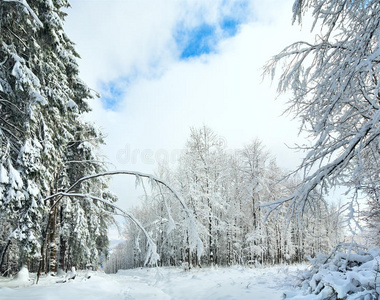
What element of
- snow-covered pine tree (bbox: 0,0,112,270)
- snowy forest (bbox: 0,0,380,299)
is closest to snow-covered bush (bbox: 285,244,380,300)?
snowy forest (bbox: 0,0,380,299)

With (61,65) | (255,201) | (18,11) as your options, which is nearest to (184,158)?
(255,201)

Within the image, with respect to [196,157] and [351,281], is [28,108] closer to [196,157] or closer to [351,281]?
[351,281]

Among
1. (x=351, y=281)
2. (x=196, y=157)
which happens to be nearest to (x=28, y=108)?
(x=351, y=281)

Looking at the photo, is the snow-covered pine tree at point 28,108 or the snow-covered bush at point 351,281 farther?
the snow-covered pine tree at point 28,108

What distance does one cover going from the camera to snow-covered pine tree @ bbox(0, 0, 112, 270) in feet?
19.0

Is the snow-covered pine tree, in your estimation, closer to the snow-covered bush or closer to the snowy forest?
the snowy forest

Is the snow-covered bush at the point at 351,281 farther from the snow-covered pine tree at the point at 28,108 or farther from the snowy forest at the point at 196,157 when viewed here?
the snow-covered pine tree at the point at 28,108

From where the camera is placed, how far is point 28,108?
20.7 feet

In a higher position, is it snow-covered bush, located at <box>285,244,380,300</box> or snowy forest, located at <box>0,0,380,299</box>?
snowy forest, located at <box>0,0,380,299</box>

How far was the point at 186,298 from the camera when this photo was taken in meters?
6.66

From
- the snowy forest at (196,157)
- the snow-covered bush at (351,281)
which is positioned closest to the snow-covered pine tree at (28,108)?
the snowy forest at (196,157)

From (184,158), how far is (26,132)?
10.8m

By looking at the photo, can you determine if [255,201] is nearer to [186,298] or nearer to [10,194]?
[186,298]

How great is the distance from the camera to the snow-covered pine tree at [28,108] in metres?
5.79
